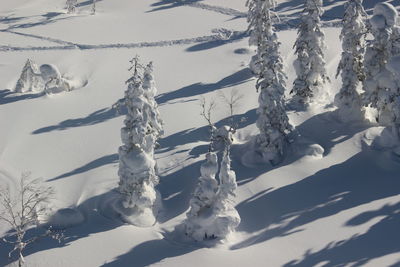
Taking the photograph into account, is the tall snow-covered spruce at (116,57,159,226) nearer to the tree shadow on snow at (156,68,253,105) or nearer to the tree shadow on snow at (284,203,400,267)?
the tree shadow on snow at (284,203,400,267)

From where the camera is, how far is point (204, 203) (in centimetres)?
3625

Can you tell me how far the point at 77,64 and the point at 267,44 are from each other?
2975 cm

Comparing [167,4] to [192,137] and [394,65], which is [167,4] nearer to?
[192,137]

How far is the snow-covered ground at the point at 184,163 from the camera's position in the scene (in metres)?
36.2

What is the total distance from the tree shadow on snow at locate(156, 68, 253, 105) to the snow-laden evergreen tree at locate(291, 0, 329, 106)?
943 cm

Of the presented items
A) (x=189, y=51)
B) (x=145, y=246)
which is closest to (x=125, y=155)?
(x=145, y=246)

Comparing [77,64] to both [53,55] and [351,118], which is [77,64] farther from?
[351,118]

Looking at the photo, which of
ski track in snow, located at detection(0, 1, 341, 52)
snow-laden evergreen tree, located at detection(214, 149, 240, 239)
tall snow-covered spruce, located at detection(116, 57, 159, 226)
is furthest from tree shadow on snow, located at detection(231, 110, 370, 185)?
ski track in snow, located at detection(0, 1, 341, 52)

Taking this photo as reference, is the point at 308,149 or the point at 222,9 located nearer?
the point at 308,149

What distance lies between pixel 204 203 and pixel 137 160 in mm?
Answer: 5126

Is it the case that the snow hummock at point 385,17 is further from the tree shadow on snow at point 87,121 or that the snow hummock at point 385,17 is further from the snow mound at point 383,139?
the tree shadow on snow at point 87,121

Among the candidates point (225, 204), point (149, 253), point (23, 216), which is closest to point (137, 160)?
point (149, 253)

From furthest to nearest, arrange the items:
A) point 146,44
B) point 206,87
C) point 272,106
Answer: point 146,44 → point 206,87 → point 272,106

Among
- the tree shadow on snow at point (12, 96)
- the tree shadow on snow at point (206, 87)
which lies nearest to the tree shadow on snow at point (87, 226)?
the tree shadow on snow at point (206, 87)
